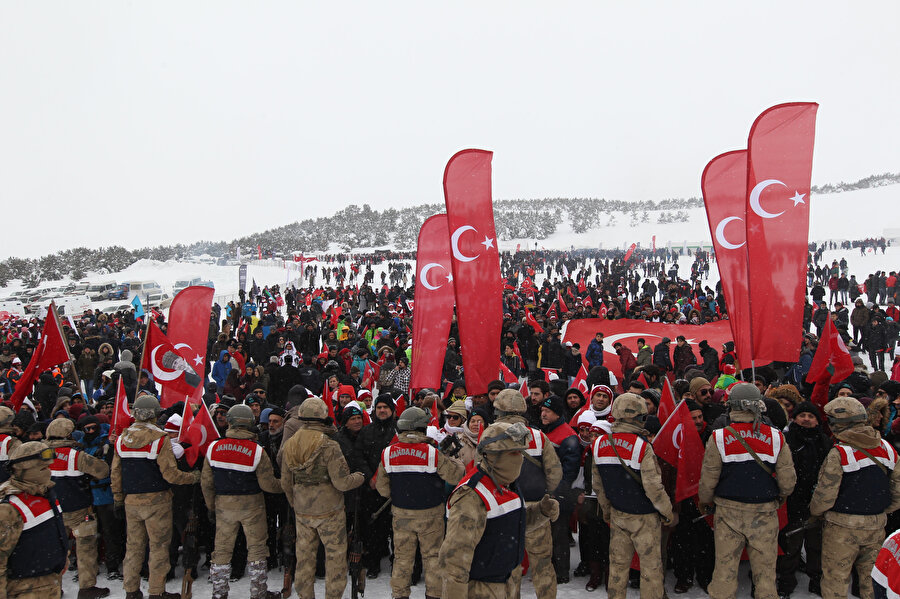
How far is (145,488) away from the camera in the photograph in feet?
14.3

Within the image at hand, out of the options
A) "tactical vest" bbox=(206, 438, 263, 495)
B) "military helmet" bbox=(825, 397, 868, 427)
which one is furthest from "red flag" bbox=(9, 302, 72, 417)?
"military helmet" bbox=(825, 397, 868, 427)

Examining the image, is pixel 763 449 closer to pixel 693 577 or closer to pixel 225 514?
pixel 693 577

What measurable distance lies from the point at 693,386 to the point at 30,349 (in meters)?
11.9

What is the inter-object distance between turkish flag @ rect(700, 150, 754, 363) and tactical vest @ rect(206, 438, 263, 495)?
4.61m

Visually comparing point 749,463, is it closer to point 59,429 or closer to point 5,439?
point 59,429

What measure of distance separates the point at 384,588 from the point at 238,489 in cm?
137

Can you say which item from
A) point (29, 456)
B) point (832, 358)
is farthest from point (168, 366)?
point (832, 358)

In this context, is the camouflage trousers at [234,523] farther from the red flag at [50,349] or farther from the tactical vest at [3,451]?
the red flag at [50,349]

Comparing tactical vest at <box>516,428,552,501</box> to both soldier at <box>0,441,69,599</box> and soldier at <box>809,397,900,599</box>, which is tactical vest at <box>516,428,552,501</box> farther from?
soldier at <box>0,441,69,599</box>

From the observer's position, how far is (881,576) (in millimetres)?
1945

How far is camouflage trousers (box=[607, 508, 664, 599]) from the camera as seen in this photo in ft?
12.5

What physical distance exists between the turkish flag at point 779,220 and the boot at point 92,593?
19.4 ft

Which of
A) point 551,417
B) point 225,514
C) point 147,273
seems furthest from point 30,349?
point 147,273

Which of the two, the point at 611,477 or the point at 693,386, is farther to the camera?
the point at 693,386
